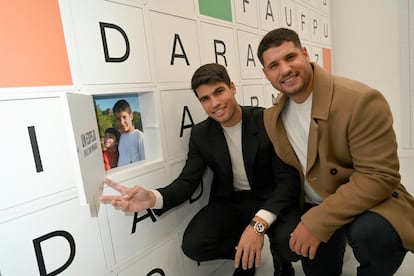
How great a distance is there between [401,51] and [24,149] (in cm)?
319

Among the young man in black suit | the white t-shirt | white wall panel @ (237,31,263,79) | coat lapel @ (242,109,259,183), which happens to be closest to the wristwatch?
the young man in black suit

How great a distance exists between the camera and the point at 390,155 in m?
0.89

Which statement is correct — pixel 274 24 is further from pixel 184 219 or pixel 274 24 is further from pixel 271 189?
pixel 184 219

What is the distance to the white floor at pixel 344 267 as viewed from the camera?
1269mm

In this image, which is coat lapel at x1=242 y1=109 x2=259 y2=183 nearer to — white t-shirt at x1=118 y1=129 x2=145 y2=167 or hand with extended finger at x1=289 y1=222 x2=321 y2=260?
hand with extended finger at x1=289 y1=222 x2=321 y2=260

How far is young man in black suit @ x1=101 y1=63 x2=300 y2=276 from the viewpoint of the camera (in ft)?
3.69

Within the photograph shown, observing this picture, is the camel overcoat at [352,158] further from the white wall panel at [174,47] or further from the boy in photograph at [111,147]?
the boy in photograph at [111,147]

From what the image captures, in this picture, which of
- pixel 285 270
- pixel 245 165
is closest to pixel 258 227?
pixel 245 165

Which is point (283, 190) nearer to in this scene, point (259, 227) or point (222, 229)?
point (259, 227)

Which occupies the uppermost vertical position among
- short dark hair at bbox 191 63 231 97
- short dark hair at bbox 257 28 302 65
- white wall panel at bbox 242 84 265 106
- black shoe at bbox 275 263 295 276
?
short dark hair at bbox 257 28 302 65

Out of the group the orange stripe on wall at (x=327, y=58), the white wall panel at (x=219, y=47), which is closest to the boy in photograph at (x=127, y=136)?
the white wall panel at (x=219, y=47)

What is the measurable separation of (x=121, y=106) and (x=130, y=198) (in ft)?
1.20

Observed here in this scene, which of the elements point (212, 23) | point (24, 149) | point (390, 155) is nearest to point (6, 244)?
point (24, 149)

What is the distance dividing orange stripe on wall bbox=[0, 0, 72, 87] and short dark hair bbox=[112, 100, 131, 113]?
23 cm
